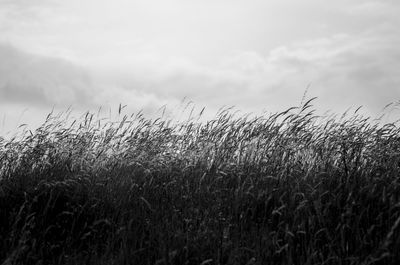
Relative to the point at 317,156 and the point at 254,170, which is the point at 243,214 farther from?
the point at 317,156

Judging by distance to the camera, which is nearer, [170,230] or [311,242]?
[311,242]

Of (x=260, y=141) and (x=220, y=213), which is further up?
(x=260, y=141)

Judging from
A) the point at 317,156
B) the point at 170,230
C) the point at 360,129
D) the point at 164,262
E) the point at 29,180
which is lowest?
the point at 164,262

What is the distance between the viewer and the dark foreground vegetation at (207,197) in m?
4.10

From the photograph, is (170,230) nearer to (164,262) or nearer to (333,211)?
(164,262)

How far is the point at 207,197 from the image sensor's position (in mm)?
5035

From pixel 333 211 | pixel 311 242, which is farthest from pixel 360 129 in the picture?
pixel 311 242

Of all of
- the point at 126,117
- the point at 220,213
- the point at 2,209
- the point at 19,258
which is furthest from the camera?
the point at 126,117

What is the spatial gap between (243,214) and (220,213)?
217 mm

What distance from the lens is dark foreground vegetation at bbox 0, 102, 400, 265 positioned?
4.10 metres

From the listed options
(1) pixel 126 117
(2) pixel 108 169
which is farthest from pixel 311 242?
(1) pixel 126 117

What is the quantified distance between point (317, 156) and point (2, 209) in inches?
129

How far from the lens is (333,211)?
4441 millimetres

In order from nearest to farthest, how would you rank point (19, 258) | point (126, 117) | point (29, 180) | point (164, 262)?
point (164, 262), point (19, 258), point (29, 180), point (126, 117)
